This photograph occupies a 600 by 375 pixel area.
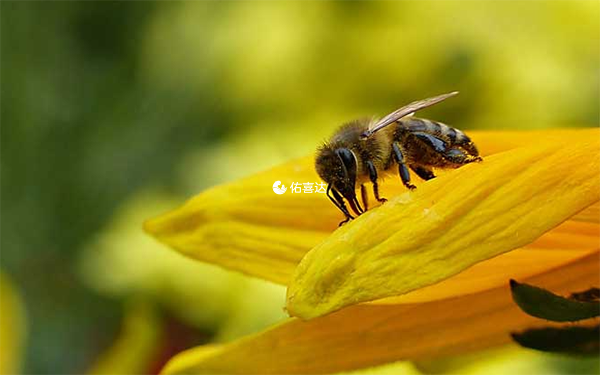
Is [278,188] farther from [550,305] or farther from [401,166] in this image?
[550,305]

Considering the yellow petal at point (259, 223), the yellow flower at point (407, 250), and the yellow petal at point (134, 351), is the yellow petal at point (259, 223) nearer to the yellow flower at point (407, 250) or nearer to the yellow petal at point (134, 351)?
the yellow flower at point (407, 250)

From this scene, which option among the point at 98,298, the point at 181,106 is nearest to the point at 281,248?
the point at 98,298

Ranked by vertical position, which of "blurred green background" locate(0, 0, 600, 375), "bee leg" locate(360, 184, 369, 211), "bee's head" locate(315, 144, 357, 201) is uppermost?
"blurred green background" locate(0, 0, 600, 375)

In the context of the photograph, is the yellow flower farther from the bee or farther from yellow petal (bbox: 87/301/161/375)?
yellow petal (bbox: 87/301/161/375)

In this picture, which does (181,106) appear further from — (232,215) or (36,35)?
(232,215)

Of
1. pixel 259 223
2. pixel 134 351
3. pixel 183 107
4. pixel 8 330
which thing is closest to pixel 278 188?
pixel 259 223

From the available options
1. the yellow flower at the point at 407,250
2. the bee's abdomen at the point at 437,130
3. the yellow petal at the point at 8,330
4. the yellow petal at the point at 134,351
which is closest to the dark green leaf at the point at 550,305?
the yellow flower at the point at 407,250

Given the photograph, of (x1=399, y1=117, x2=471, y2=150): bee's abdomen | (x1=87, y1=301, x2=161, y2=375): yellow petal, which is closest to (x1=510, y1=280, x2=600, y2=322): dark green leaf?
(x1=399, y1=117, x2=471, y2=150): bee's abdomen
